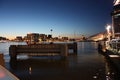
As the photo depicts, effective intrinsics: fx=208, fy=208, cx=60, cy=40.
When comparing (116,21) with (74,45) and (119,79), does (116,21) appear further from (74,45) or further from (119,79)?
(119,79)

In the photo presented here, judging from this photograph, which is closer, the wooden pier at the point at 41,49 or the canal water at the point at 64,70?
the canal water at the point at 64,70

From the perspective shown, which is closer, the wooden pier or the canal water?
the canal water

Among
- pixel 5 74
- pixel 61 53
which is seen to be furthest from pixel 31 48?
pixel 5 74

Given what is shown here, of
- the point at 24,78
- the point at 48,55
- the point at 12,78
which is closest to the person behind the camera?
the point at 12,78

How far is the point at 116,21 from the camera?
139 m

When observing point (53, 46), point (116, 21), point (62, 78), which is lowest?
point (62, 78)

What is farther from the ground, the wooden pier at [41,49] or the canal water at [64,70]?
the wooden pier at [41,49]

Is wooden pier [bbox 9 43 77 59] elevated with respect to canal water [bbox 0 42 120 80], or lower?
elevated

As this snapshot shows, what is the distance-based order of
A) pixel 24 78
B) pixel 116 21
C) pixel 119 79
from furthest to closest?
pixel 116 21 < pixel 24 78 < pixel 119 79

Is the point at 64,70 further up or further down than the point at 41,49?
further down

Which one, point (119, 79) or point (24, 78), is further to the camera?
point (24, 78)

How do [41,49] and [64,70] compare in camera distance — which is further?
[41,49]

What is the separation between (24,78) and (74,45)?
152ft

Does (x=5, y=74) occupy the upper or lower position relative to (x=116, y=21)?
lower
